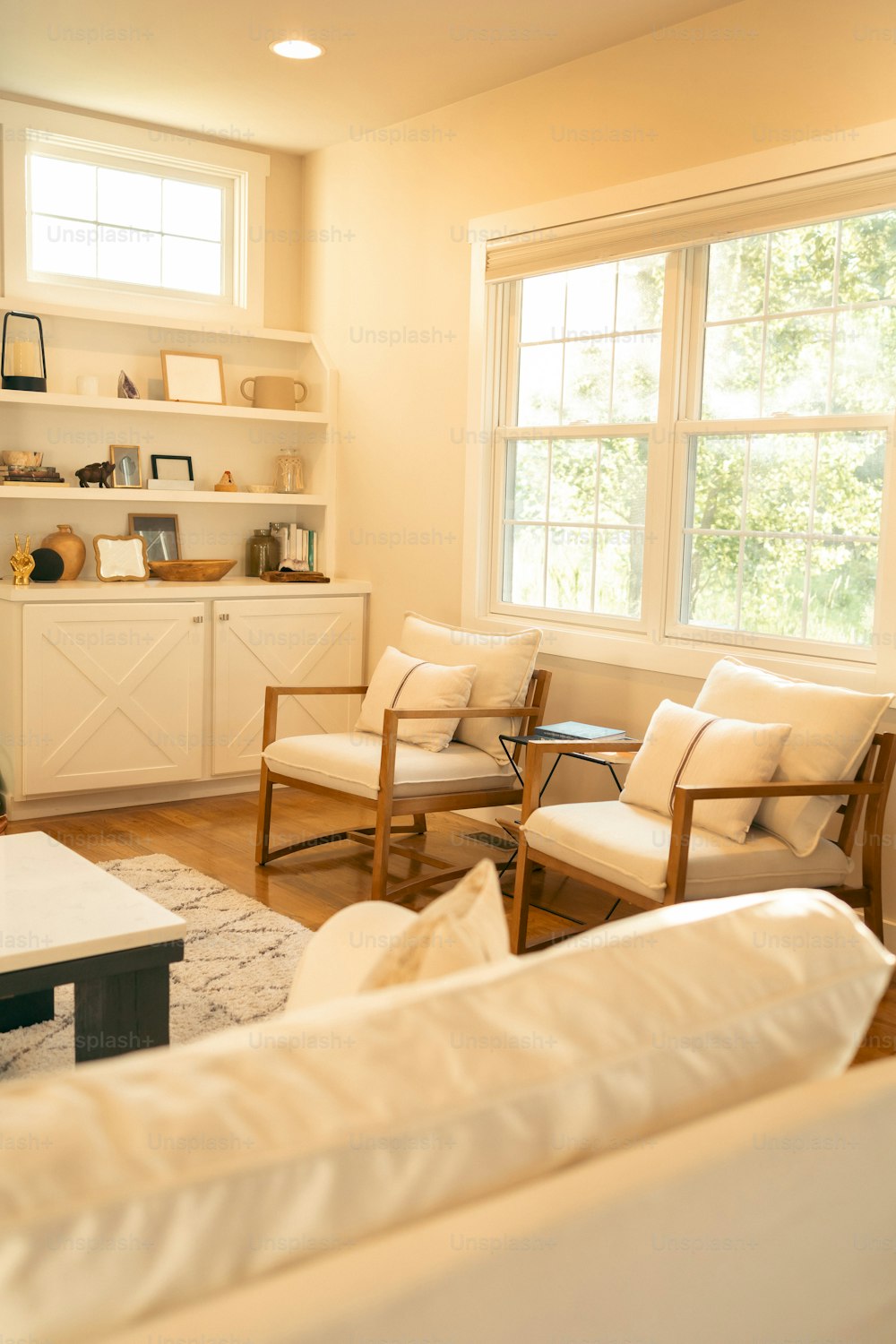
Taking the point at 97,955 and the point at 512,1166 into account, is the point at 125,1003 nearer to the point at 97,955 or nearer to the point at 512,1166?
the point at 97,955

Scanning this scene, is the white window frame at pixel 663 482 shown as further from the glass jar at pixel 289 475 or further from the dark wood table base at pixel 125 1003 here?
the dark wood table base at pixel 125 1003

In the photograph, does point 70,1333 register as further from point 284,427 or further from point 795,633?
point 284,427

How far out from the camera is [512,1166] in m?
0.88

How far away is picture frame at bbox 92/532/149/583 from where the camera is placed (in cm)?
521

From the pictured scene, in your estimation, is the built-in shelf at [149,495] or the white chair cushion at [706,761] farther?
the built-in shelf at [149,495]

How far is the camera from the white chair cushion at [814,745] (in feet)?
10.3

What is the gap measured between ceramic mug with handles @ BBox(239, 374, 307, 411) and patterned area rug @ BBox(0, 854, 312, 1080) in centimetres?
245

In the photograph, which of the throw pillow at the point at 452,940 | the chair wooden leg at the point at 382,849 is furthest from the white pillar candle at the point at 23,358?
the throw pillow at the point at 452,940

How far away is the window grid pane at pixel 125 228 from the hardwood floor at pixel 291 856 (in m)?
2.42

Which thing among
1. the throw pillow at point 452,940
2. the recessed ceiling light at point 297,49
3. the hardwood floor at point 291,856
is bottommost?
the hardwood floor at point 291,856

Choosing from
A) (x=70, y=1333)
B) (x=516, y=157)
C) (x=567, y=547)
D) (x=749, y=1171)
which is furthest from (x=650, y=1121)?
(x=516, y=157)

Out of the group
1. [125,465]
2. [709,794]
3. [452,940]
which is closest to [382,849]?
[709,794]

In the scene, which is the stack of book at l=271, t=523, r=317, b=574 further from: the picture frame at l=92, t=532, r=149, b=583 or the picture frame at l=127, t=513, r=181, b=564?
the picture frame at l=92, t=532, r=149, b=583

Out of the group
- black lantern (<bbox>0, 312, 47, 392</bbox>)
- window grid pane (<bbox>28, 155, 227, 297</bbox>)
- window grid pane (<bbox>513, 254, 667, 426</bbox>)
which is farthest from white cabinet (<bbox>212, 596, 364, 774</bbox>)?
window grid pane (<bbox>28, 155, 227, 297</bbox>)
